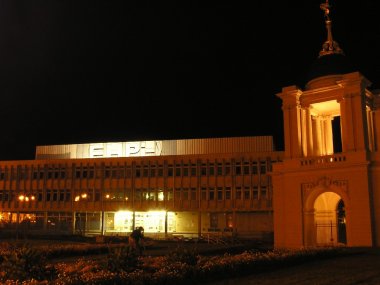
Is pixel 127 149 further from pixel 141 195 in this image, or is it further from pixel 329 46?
pixel 329 46

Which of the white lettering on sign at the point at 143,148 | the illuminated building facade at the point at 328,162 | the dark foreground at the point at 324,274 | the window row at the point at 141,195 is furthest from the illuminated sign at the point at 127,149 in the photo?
the dark foreground at the point at 324,274

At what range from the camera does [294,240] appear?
33.6 m

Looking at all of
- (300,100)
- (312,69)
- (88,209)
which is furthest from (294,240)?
(88,209)

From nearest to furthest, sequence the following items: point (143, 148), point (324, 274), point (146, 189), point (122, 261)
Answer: point (122, 261) < point (324, 274) < point (146, 189) < point (143, 148)

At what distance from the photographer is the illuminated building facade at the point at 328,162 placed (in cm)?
3094

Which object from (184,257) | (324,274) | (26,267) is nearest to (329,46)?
(324,274)

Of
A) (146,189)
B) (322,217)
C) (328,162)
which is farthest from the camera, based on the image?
(146,189)

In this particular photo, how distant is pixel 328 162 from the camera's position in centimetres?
3259

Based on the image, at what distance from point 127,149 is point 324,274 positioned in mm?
63335

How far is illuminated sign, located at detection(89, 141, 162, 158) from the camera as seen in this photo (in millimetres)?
77875

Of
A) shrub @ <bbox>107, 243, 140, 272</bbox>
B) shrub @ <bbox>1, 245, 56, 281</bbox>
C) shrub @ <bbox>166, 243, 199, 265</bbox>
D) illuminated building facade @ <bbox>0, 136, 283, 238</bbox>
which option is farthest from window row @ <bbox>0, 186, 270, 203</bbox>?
shrub @ <bbox>1, 245, 56, 281</bbox>

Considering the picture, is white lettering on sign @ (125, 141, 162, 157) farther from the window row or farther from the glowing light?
the glowing light

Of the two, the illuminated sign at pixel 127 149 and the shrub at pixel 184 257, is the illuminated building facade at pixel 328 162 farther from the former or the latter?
→ the illuminated sign at pixel 127 149

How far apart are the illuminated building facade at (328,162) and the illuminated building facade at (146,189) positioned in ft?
101
